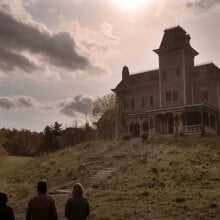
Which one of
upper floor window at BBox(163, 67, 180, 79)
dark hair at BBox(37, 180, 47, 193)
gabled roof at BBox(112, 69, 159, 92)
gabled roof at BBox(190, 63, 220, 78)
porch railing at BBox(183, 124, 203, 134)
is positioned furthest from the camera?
gabled roof at BBox(112, 69, 159, 92)

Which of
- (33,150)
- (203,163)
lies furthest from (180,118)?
(33,150)

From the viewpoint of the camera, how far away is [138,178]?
93.7ft

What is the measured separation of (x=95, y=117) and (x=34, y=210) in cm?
5629

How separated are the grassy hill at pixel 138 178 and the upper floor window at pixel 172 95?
11681mm

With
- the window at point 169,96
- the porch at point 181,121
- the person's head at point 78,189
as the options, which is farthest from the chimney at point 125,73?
the person's head at point 78,189

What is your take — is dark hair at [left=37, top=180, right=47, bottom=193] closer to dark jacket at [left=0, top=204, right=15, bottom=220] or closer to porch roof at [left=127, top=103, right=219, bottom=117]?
dark jacket at [left=0, top=204, right=15, bottom=220]

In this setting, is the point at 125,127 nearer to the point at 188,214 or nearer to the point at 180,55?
the point at 180,55

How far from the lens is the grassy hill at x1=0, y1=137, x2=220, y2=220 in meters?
19.6

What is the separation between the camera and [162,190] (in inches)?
942

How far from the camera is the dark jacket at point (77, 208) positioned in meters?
11.2

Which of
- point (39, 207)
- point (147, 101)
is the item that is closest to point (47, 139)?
point (147, 101)

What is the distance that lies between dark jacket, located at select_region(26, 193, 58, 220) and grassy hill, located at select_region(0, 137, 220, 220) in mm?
8024

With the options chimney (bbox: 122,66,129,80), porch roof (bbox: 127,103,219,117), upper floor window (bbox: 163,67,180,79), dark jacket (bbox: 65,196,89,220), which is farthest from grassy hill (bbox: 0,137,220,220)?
chimney (bbox: 122,66,129,80)

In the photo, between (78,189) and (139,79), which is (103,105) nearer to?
(139,79)
